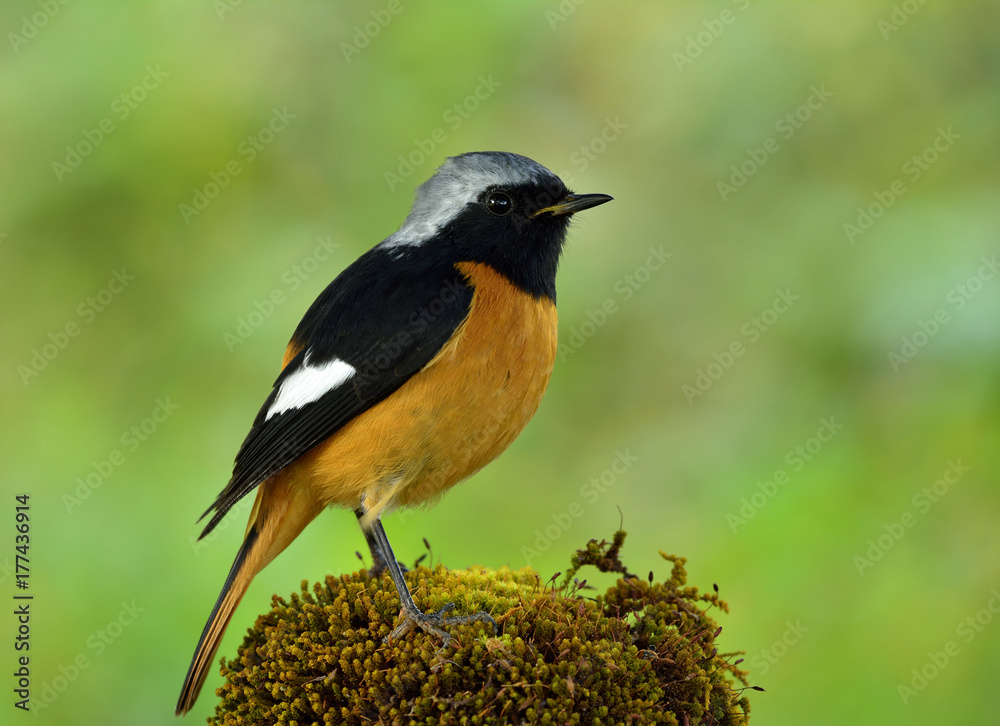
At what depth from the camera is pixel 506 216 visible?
387cm

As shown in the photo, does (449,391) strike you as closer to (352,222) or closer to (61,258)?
(352,222)

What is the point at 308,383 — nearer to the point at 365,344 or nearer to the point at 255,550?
the point at 365,344

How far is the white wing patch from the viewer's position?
3.65 meters

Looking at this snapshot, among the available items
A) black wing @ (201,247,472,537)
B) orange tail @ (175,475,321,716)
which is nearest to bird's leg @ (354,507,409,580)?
orange tail @ (175,475,321,716)

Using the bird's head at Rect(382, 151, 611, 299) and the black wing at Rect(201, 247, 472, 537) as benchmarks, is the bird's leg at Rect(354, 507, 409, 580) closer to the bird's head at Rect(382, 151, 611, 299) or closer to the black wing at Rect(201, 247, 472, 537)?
the black wing at Rect(201, 247, 472, 537)

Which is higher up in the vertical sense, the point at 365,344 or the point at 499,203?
the point at 499,203

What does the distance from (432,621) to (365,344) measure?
42.7 inches

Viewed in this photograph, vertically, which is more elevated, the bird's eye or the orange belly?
the bird's eye

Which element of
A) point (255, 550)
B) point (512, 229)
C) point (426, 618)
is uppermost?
point (512, 229)

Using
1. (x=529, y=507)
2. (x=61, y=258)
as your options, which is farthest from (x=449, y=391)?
(x=61, y=258)

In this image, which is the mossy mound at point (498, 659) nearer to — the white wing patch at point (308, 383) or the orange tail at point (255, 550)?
the orange tail at point (255, 550)

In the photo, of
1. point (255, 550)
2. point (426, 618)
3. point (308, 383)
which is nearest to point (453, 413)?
point (308, 383)

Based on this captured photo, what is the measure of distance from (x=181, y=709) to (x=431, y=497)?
128 cm

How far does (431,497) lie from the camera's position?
3957mm
